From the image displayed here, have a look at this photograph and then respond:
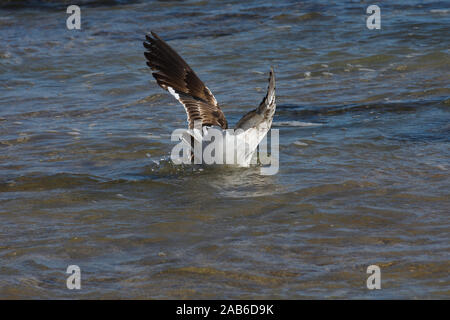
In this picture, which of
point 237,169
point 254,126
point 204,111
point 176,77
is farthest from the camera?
point 176,77

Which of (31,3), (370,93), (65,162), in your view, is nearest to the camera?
(65,162)

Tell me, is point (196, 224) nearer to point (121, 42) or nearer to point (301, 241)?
point (301, 241)

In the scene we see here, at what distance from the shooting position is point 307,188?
243 inches

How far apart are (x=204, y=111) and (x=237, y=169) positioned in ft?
1.93

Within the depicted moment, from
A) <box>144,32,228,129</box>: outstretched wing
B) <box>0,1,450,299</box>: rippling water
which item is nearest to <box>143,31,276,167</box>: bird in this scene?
<box>144,32,228,129</box>: outstretched wing

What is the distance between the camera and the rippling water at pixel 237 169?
4.68 m

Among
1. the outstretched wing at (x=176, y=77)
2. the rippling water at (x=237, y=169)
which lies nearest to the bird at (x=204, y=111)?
the outstretched wing at (x=176, y=77)

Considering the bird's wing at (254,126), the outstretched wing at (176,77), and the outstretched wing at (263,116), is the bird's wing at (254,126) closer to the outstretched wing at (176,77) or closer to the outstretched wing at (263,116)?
the outstretched wing at (263,116)

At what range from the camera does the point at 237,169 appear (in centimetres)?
684

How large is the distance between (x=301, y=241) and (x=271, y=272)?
55cm

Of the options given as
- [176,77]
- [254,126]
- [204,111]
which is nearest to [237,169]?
[254,126]

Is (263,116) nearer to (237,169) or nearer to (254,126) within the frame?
(254,126)

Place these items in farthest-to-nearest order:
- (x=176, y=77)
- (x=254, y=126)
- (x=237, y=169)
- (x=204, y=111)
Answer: (x=176, y=77) → (x=237, y=169) → (x=204, y=111) → (x=254, y=126)
